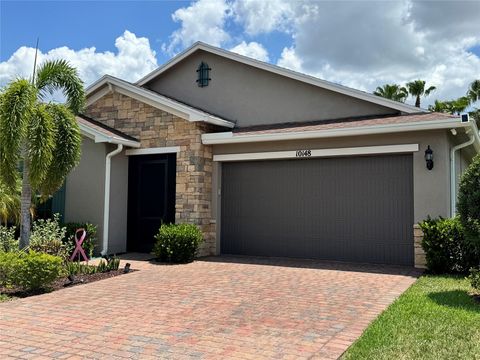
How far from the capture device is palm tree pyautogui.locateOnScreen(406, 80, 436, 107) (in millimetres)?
31000

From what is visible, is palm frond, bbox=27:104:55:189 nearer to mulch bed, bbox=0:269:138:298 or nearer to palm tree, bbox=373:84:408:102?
mulch bed, bbox=0:269:138:298

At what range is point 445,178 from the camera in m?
10.2

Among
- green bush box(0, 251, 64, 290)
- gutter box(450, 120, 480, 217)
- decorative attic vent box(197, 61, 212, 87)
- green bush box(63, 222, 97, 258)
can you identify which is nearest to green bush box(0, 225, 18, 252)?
green bush box(63, 222, 97, 258)

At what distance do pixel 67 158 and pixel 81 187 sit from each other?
3.56 metres

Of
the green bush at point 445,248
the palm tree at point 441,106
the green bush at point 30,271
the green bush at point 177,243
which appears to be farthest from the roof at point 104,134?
the palm tree at point 441,106

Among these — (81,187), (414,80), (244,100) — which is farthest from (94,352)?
(414,80)

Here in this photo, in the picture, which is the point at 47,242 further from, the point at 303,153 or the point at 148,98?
the point at 303,153

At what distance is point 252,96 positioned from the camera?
44.7 ft

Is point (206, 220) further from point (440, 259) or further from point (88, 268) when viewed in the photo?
point (440, 259)

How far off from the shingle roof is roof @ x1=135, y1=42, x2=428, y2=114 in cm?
37

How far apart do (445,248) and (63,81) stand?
8768 mm

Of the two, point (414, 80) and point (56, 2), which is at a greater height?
point (414, 80)

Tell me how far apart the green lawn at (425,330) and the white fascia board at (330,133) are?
391 centimetres

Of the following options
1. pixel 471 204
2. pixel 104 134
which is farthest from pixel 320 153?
pixel 104 134
